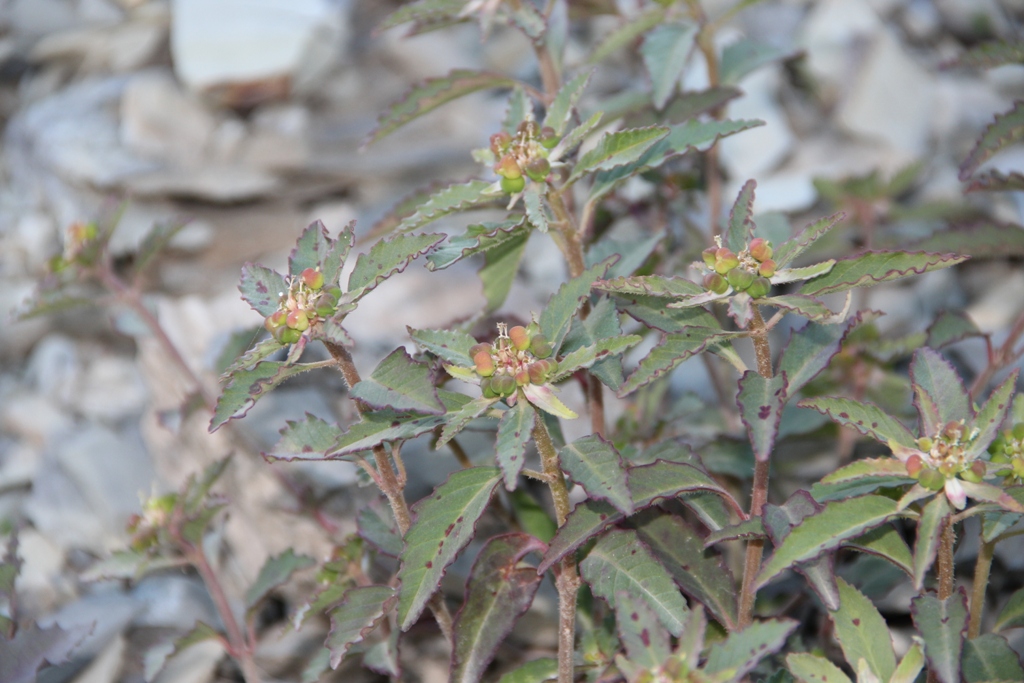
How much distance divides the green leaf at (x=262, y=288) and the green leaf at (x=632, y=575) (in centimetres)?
62

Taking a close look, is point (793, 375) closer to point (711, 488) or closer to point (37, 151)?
point (711, 488)

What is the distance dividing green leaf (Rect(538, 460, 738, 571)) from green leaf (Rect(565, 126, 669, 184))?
0.47 metres

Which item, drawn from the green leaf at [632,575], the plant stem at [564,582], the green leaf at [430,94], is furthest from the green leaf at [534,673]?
the green leaf at [430,94]

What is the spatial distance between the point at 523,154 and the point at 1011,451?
0.86 m

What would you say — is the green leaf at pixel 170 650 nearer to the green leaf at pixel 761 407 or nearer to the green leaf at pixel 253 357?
Answer: the green leaf at pixel 253 357

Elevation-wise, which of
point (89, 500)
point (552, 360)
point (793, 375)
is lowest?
point (89, 500)

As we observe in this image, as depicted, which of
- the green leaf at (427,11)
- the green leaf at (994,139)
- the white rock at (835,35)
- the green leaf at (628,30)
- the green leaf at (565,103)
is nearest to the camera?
the green leaf at (565,103)

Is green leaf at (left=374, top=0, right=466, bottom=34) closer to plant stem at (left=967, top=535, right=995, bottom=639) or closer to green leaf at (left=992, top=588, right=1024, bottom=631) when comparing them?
plant stem at (left=967, top=535, right=995, bottom=639)

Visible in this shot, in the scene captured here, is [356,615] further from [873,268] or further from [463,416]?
[873,268]

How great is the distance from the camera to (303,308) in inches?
52.2

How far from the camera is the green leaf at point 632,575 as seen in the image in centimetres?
134

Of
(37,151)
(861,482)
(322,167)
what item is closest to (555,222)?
(861,482)

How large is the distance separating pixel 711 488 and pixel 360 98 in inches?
110

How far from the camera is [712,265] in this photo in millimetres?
1325
